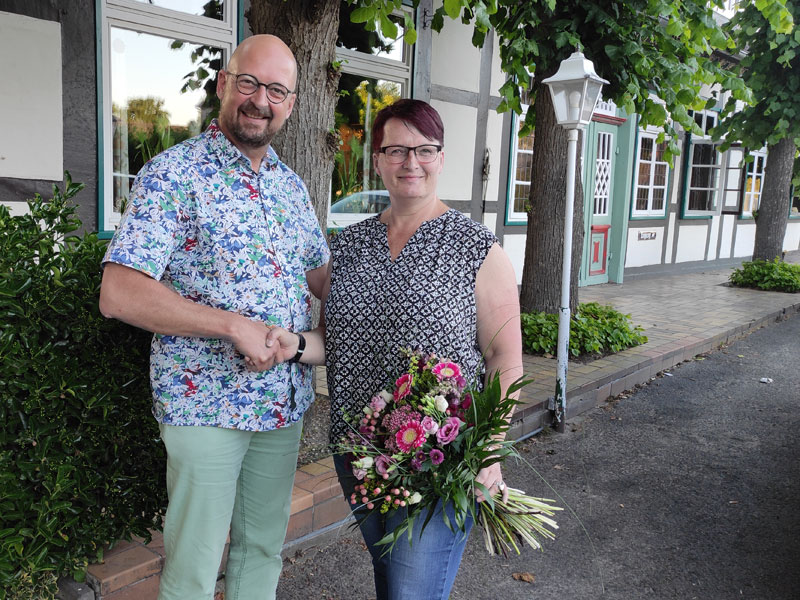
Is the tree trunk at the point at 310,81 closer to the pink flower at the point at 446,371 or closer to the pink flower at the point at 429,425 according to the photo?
the pink flower at the point at 446,371

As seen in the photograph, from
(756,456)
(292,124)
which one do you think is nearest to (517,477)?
(756,456)

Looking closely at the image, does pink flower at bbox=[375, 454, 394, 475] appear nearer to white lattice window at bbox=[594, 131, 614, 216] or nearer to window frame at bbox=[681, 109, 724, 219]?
white lattice window at bbox=[594, 131, 614, 216]

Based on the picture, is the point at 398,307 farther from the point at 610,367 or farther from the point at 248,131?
the point at 610,367

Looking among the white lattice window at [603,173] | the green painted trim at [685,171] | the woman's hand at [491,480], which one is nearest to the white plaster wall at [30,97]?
the woman's hand at [491,480]

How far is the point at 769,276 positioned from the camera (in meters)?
13.2

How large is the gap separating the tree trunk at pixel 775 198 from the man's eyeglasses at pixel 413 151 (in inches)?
521

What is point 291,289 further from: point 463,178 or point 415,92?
point 463,178

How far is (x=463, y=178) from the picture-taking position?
9297 millimetres

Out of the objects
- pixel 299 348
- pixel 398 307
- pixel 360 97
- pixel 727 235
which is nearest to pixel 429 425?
pixel 398 307

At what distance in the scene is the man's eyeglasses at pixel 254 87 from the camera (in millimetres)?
2064

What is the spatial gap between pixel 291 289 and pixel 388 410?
510mm

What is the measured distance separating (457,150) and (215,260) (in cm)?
747

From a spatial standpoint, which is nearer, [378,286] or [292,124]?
[378,286]

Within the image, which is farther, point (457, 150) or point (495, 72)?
point (495, 72)
